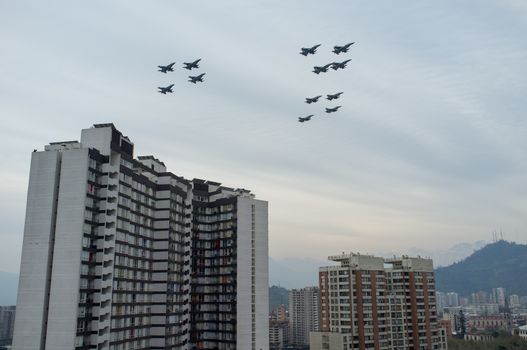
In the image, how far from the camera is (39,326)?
3223 inches

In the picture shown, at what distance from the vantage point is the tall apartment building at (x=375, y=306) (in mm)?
141000

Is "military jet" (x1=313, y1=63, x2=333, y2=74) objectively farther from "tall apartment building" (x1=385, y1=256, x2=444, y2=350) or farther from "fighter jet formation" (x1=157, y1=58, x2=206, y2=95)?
"tall apartment building" (x1=385, y1=256, x2=444, y2=350)

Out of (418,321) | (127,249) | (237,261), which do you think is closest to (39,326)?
(127,249)

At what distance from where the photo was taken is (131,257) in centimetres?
9950

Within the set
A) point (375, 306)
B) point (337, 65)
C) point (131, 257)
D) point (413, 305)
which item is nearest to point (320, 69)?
point (337, 65)

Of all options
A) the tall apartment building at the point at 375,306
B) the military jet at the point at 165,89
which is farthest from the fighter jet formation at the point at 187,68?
the tall apartment building at the point at 375,306

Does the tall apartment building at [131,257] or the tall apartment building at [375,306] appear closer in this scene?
the tall apartment building at [131,257]

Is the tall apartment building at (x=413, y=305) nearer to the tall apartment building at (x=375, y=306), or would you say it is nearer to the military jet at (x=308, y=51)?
the tall apartment building at (x=375, y=306)

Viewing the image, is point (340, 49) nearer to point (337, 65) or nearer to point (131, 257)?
point (337, 65)

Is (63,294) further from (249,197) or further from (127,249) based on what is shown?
(249,197)

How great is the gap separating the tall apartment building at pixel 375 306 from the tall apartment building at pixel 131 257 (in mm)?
25847

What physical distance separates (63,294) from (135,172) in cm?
3032

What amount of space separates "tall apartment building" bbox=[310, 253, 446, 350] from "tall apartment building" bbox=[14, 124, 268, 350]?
25.8 metres

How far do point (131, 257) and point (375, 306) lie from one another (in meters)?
78.4
